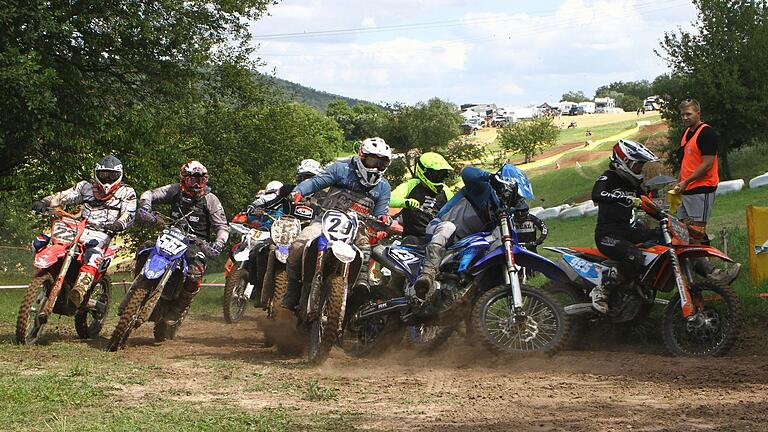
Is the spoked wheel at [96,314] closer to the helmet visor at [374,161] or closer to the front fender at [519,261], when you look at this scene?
the helmet visor at [374,161]

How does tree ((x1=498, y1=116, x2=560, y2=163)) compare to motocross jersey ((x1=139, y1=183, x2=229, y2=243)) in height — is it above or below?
above

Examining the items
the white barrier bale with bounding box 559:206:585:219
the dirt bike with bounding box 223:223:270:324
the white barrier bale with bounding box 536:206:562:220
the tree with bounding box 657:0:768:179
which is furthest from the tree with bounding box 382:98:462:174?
the dirt bike with bounding box 223:223:270:324

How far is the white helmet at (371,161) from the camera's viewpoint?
9938mm

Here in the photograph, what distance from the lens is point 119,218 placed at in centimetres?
1132

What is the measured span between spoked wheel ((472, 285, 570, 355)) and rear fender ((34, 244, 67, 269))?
15.4 feet

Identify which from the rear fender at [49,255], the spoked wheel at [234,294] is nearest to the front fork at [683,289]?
the rear fender at [49,255]

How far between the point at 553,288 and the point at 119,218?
4906 mm

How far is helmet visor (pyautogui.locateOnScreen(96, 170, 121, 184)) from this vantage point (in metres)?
11.4

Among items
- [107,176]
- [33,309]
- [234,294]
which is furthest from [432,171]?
[33,309]

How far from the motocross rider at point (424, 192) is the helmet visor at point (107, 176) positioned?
324cm

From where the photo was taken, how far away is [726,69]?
41188 mm

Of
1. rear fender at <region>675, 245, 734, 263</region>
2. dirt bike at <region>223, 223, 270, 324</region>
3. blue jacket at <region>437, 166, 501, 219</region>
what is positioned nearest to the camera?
rear fender at <region>675, 245, 734, 263</region>

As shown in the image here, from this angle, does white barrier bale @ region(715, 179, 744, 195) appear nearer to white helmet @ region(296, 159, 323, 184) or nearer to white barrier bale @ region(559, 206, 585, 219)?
white barrier bale @ region(559, 206, 585, 219)

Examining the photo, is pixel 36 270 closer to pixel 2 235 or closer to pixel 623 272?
pixel 623 272
